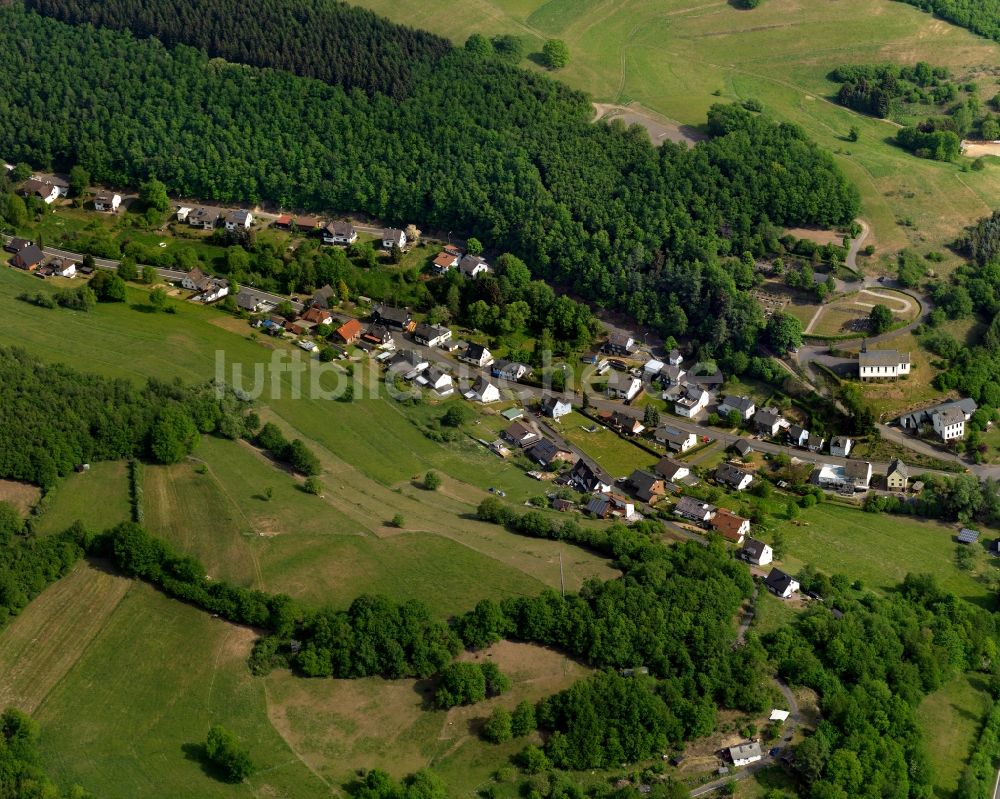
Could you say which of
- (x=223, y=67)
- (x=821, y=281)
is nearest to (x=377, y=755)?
(x=821, y=281)

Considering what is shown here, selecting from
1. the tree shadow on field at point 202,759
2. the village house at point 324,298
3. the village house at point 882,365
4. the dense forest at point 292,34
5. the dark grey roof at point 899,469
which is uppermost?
the dense forest at point 292,34

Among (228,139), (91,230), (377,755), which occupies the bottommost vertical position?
(377,755)

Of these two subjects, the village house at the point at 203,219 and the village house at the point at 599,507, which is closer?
the village house at the point at 599,507

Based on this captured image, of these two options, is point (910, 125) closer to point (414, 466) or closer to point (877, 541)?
point (877, 541)

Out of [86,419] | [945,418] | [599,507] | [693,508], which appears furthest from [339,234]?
[945,418]

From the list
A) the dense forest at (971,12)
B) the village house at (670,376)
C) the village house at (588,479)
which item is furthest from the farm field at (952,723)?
the dense forest at (971,12)

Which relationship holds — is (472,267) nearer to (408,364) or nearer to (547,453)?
(408,364)

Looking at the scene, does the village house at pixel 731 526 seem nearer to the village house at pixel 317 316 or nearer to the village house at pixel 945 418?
the village house at pixel 945 418
